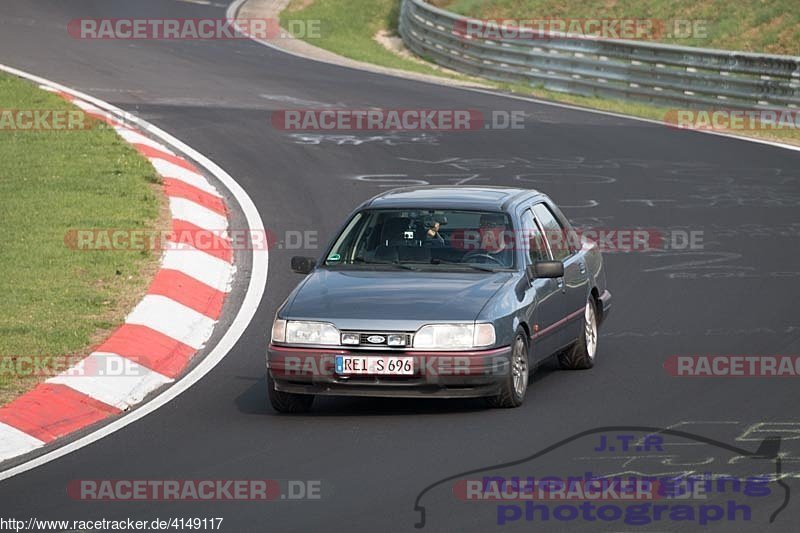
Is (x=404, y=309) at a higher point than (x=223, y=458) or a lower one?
higher

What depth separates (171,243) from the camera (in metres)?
15.7

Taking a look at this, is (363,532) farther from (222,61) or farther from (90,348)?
(222,61)

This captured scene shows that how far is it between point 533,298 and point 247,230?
658 centimetres

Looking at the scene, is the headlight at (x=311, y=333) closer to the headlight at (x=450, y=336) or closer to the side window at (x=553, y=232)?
the headlight at (x=450, y=336)

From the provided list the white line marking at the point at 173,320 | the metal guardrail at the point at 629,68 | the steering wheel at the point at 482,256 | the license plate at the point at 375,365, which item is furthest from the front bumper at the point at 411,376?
the metal guardrail at the point at 629,68

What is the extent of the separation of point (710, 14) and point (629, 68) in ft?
26.5

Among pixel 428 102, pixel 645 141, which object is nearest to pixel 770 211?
pixel 645 141

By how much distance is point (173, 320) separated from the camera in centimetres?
1321

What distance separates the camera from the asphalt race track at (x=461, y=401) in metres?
8.56

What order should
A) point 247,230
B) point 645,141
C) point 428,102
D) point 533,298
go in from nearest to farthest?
1. point 533,298
2. point 247,230
3. point 645,141
4. point 428,102

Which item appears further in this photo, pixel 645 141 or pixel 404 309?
pixel 645 141

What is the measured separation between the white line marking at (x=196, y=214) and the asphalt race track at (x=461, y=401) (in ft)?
2.35

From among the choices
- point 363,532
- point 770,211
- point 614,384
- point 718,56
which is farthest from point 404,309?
point 718,56

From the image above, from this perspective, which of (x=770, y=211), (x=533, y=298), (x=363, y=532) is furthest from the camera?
(x=770, y=211)
